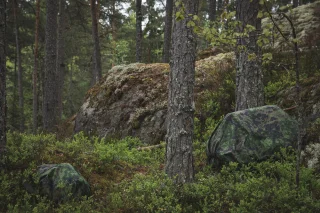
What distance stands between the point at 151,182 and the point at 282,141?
2.59 meters

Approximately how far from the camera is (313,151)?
523 cm

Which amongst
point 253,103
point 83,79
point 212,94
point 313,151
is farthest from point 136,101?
point 83,79

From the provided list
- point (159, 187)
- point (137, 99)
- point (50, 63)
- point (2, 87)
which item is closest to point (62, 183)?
point (159, 187)

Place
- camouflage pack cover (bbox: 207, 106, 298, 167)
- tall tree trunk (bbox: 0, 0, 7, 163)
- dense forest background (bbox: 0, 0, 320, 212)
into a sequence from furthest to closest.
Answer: camouflage pack cover (bbox: 207, 106, 298, 167), tall tree trunk (bbox: 0, 0, 7, 163), dense forest background (bbox: 0, 0, 320, 212)

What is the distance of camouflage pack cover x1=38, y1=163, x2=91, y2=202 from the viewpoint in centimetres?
464

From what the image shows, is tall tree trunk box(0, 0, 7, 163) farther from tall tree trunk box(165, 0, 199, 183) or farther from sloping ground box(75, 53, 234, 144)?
sloping ground box(75, 53, 234, 144)

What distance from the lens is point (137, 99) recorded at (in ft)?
32.7

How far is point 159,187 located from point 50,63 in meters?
8.68

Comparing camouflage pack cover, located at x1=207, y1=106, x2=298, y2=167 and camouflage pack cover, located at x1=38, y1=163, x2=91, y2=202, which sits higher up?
camouflage pack cover, located at x1=207, y1=106, x2=298, y2=167

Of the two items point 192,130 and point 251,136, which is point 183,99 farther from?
point 251,136

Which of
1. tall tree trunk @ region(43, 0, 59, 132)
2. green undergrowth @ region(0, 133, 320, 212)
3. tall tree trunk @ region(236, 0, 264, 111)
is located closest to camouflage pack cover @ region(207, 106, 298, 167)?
green undergrowth @ region(0, 133, 320, 212)

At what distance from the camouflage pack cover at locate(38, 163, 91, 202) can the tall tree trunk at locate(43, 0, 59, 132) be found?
7342 mm

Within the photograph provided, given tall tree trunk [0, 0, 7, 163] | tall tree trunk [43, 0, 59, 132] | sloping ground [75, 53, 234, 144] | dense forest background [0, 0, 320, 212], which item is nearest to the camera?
dense forest background [0, 0, 320, 212]

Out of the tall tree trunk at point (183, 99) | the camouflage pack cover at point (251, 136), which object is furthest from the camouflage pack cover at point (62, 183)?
the camouflage pack cover at point (251, 136)
